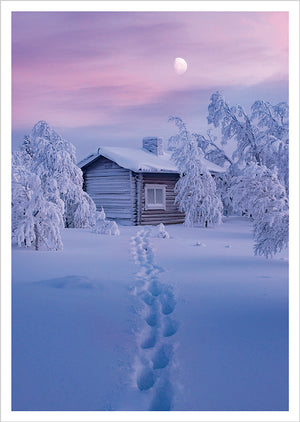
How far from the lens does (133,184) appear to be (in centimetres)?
1772

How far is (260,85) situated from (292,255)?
12.0 feet

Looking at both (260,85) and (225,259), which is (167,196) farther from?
(260,85)

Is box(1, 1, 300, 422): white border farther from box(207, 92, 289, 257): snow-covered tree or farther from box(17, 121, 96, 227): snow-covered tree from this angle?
box(17, 121, 96, 227): snow-covered tree

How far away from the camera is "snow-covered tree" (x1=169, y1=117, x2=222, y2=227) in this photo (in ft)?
56.5

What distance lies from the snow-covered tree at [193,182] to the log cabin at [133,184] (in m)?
0.79

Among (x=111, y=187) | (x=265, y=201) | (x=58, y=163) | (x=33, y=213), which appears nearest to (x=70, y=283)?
(x=33, y=213)

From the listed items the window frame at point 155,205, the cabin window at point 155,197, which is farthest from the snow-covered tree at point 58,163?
the cabin window at point 155,197

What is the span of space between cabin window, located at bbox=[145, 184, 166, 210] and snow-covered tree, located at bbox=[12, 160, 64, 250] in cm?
857

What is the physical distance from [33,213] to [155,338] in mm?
6061

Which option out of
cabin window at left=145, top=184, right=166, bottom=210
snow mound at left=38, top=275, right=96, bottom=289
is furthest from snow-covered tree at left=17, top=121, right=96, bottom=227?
snow mound at left=38, top=275, right=96, bottom=289

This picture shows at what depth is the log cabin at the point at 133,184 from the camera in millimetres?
17547

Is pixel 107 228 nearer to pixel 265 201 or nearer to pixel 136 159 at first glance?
pixel 136 159

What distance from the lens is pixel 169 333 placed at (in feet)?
14.2

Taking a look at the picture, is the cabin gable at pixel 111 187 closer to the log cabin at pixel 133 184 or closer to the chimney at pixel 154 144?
the log cabin at pixel 133 184
